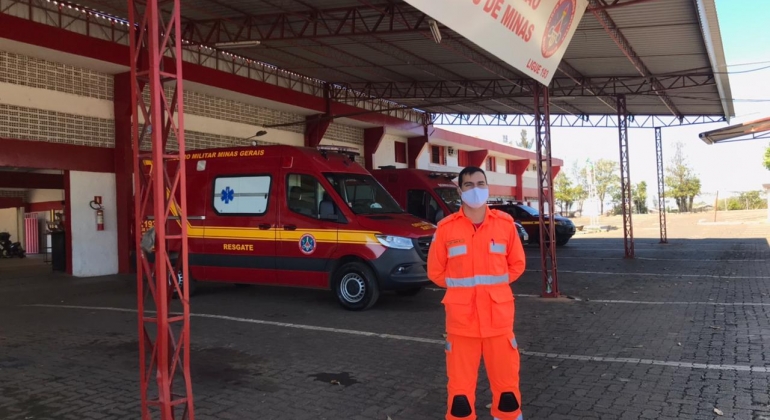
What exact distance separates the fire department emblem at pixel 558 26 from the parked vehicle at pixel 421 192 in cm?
669

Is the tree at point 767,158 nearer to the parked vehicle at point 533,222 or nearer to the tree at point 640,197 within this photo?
the parked vehicle at point 533,222

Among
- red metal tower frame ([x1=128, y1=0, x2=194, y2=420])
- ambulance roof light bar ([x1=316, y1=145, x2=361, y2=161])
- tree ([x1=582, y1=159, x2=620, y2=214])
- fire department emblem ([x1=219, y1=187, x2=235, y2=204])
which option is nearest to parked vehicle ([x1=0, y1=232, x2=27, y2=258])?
fire department emblem ([x1=219, y1=187, x2=235, y2=204])

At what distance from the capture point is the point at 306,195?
30.1 feet

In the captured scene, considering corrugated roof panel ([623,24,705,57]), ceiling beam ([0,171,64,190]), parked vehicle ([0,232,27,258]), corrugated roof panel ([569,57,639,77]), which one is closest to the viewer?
corrugated roof panel ([623,24,705,57])

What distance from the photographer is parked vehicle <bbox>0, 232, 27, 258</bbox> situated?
22109 millimetres

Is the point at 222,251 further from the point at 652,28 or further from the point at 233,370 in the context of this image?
the point at 652,28

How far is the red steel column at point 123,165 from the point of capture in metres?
14.1

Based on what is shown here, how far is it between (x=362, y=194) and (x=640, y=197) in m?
74.5

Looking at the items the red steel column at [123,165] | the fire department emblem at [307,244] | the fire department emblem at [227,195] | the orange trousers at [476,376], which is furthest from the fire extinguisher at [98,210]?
the orange trousers at [476,376]

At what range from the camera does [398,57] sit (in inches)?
606

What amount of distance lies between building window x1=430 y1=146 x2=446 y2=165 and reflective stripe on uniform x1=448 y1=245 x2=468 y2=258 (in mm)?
27165

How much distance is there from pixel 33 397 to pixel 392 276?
486 centimetres

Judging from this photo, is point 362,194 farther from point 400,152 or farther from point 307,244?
point 400,152

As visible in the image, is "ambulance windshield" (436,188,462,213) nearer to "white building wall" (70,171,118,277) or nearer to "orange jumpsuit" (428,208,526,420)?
"white building wall" (70,171,118,277)
